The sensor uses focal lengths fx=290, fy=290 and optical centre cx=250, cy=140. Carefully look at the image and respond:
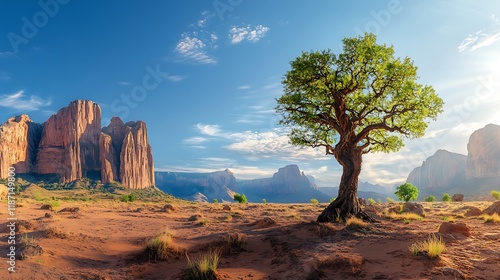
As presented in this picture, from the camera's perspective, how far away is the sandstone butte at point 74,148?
154 m

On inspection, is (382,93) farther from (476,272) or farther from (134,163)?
(134,163)

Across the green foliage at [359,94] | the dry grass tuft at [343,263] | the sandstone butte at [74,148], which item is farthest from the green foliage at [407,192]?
the sandstone butte at [74,148]

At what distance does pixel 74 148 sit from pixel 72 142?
6.08m

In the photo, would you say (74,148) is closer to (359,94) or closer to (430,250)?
(359,94)

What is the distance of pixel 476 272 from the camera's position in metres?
8.77

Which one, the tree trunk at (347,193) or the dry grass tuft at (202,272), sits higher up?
the tree trunk at (347,193)

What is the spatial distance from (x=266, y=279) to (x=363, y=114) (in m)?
15.9

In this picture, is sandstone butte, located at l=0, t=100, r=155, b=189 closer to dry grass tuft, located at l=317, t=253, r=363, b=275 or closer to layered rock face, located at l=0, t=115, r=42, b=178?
layered rock face, located at l=0, t=115, r=42, b=178

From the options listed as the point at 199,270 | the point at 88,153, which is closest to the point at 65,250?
the point at 199,270

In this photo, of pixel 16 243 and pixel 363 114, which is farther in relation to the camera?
pixel 363 114

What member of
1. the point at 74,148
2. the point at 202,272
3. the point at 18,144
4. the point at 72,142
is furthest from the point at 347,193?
the point at 18,144

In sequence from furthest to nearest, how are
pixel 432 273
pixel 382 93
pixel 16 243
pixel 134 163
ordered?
pixel 134 163
pixel 382 93
pixel 16 243
pixel 432 273

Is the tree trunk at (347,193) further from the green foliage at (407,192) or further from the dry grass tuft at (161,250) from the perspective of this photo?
the green foliage at (407,192)

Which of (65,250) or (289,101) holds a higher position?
(289,101)
